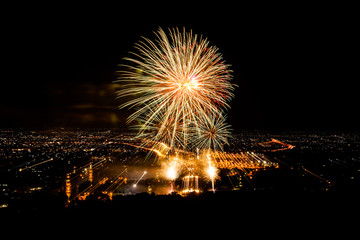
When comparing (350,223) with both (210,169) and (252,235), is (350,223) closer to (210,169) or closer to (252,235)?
(252,235)

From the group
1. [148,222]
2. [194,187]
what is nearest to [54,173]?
[194,187]

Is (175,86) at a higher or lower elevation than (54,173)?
higher

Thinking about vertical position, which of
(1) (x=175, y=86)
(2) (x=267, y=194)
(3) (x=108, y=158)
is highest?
(1) (x=175, y=86)

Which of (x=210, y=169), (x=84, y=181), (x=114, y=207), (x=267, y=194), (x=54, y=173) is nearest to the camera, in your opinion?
→ (x=114, y=207)

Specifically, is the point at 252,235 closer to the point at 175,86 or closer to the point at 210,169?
the point at 175,86

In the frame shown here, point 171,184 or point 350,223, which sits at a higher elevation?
point 350,223

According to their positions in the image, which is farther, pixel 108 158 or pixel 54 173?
pixel 108 158

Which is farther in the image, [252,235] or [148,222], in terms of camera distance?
[148,222]

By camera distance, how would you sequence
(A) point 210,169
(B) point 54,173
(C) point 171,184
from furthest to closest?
1. (B) point 54,173
2. (A) point 210,169
3. (C) point 171,184

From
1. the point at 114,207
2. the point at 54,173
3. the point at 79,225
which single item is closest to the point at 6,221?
the point at 79,225
